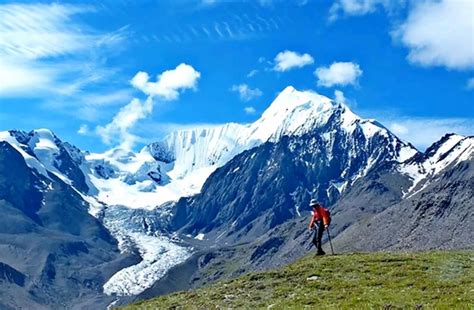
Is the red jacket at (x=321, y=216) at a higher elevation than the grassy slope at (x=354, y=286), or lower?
higher

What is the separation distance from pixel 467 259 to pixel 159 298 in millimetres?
20475

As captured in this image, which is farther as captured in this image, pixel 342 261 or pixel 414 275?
pixel 342 261

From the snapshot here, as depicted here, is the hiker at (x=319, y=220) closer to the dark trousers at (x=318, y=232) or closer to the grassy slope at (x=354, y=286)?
the dark trousers at (x=318, y=232)

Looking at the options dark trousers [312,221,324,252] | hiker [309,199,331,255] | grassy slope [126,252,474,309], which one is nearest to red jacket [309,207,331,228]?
hiker [309,199,331,255]

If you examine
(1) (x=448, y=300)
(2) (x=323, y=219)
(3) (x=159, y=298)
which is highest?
(2) (x=323, y=219)

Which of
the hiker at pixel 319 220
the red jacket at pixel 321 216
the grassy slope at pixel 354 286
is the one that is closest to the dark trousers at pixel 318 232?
the hiker at pixel 319 220

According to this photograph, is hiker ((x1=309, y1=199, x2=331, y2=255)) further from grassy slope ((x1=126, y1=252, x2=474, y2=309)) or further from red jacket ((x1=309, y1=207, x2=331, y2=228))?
grassy slope ((x1=126, y1=252, x2=474, y2=309))

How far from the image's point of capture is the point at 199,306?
136 ft

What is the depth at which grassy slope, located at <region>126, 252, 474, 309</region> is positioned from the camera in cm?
3609

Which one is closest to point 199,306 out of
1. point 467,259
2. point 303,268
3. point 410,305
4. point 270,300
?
point 270,300

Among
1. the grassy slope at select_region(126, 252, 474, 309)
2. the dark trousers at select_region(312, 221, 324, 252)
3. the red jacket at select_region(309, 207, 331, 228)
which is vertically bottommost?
the grassy slope at select_region(126, 252, 474, 309)

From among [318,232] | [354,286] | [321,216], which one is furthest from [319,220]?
[354,286]

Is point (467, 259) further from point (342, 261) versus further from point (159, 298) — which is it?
point (159, 298)

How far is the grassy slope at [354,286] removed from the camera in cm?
3609
